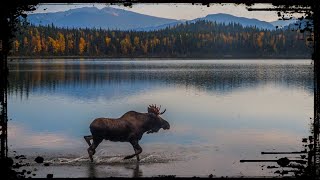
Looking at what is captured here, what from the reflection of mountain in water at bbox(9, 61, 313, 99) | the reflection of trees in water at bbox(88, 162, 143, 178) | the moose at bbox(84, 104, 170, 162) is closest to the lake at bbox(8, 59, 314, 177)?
the reflection of trees in water at bbox(88, 162, 143, 178)

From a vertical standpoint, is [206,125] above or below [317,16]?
below

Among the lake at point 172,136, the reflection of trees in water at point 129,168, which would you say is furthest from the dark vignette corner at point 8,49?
the reflection of trees in water at point 129,168

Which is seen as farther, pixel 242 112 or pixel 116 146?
pixel 242 112

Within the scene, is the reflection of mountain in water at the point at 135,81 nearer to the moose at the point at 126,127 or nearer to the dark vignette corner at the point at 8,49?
the moose at the point at 126,127

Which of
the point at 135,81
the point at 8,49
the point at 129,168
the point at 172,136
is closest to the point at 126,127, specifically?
the point at 129,168

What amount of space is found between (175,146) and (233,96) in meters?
32.4

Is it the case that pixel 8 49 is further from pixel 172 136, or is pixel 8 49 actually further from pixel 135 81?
pixel 135 81

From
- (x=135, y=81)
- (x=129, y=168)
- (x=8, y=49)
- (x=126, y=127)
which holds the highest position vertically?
(x=8, y=49)

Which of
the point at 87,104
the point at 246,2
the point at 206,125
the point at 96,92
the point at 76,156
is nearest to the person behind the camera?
the point at 246,2

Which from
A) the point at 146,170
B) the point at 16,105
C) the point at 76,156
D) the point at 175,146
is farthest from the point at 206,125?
the point at 16,105

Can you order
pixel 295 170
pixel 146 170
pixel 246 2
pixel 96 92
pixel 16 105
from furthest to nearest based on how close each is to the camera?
1. pixel 96 92
2. pixel 16 105
3. pixel 146 170
4. pixel 295 170
5. pixel 246 2

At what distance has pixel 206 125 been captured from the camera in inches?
1275

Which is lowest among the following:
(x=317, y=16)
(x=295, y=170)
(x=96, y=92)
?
(x=96, y=92)

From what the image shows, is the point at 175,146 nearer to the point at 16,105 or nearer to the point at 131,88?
the point at 16,105
